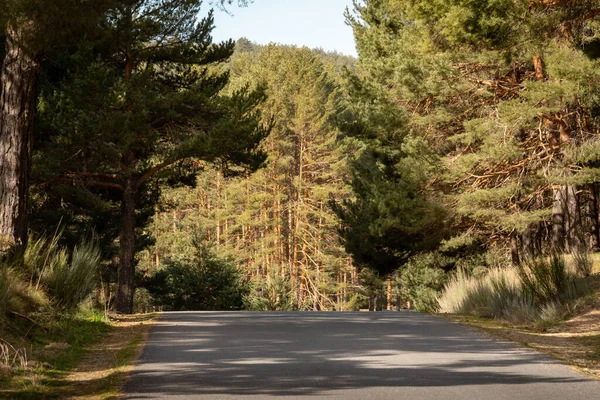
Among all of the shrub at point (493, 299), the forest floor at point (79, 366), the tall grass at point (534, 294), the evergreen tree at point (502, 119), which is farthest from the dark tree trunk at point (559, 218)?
the forest floor at point (79, 366)

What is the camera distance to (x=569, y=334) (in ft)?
37.7

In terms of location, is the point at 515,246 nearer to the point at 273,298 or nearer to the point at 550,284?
the point at 273,298

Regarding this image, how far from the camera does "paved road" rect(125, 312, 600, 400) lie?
6566 millimetres

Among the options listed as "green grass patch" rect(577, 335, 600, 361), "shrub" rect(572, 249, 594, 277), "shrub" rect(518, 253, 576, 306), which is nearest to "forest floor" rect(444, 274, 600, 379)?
"green grass patch" rect(577, 335, 600, 361)

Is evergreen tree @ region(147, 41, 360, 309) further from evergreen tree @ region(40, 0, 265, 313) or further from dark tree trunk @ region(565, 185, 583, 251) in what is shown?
evergreen tree @ region(40, 0, 265, 313)

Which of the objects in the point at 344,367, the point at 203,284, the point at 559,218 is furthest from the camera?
the point at 203,284

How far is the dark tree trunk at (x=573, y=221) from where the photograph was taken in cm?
2227

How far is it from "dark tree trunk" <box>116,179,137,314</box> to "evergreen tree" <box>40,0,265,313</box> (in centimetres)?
3

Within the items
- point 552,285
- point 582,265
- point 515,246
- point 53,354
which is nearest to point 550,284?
point 552,285

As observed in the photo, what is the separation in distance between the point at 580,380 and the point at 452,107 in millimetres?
17848

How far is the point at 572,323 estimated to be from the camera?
12.4 meters

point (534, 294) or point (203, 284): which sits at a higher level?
point (534, 294)

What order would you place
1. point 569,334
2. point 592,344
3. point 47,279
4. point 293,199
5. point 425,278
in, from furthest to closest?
point 293,199 → point 425,278 → point 47,279 → point 569,334 → point 592,344

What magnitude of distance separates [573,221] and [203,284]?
16218mm
